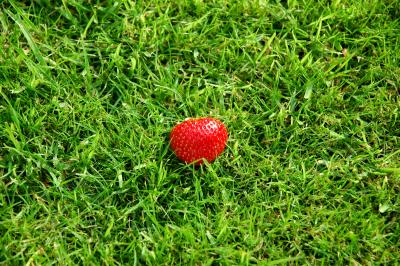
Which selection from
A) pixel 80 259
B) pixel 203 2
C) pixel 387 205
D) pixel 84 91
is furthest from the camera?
pixel 203 2

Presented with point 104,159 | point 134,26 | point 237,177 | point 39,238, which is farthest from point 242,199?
point 134,26

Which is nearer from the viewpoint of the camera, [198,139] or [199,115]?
[198,139]

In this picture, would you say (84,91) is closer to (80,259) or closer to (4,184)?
(4,184)

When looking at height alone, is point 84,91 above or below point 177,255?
above
